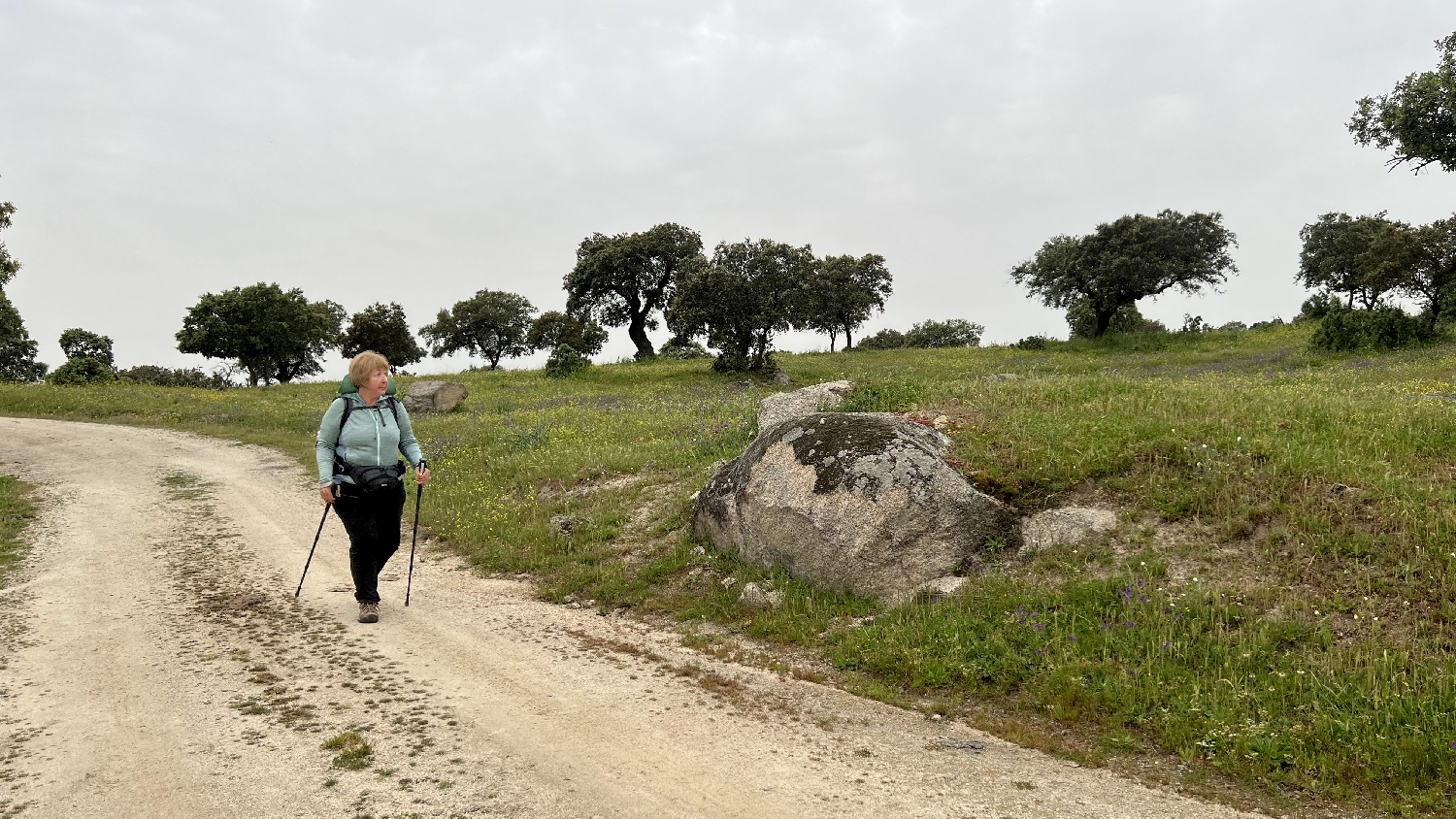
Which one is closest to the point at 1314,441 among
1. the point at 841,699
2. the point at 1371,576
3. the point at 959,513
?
the point at 1371,576

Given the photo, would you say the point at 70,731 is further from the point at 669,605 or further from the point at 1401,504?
the point at 1401,504

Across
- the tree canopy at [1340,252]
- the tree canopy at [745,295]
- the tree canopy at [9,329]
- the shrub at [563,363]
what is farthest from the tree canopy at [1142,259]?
the tree canopy at [9,329]

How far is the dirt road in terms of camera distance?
14.7ft

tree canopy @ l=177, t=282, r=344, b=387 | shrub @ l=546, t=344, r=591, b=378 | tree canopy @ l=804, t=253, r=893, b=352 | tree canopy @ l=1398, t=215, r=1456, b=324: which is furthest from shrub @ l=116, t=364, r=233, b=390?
tree canopy @ l=1398, t=215, r=1456, b=324

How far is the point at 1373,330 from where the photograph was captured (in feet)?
113

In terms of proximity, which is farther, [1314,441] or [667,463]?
[667,463]

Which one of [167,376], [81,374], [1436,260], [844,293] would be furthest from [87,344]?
[1436,260]

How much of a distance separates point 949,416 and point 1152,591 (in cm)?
525

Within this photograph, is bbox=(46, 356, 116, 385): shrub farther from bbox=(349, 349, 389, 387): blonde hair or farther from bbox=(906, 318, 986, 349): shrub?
bbox=(906, 318, 986, 349): shrub

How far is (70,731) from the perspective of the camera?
16.9ft

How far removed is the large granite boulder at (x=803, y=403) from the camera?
48.0 ft

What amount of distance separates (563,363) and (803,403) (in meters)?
30.1

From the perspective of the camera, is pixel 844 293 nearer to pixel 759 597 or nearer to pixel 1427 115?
pixel 1427 115

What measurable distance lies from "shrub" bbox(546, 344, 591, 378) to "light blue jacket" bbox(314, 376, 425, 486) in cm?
3456
